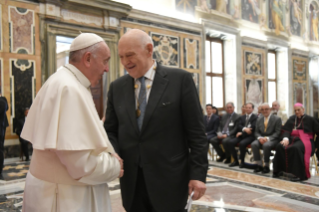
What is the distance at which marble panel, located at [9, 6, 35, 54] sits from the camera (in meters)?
7.39

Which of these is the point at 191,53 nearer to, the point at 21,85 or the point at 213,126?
the point at 213,126

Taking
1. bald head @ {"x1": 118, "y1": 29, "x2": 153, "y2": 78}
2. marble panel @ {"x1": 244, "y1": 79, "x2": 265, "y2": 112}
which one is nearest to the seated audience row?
bald head @ {"x1": 118, "y1": 29, "x2": 153, "y2": 78}

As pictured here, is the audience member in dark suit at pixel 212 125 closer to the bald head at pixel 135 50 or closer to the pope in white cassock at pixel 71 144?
the bald head at pixel 135 50

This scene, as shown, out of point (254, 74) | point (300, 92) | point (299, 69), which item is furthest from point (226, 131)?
point (299, 69)

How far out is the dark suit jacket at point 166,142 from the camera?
73.3 inches

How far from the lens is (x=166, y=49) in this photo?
1059 cm

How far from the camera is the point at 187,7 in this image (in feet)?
37.1

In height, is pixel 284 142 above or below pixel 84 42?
below

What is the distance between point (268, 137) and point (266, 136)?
0.12 m

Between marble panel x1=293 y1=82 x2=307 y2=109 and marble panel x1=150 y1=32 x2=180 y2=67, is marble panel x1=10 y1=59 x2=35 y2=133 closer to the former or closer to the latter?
marble panel x1=150 y1=32 x2=180 y2=67

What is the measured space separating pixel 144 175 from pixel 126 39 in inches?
33.0

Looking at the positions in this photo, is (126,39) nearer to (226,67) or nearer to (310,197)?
(310,197)

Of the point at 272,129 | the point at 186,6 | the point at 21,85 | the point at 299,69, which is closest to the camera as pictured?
the point at 272,129

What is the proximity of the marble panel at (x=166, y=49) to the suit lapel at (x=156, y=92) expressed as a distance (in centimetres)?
828
